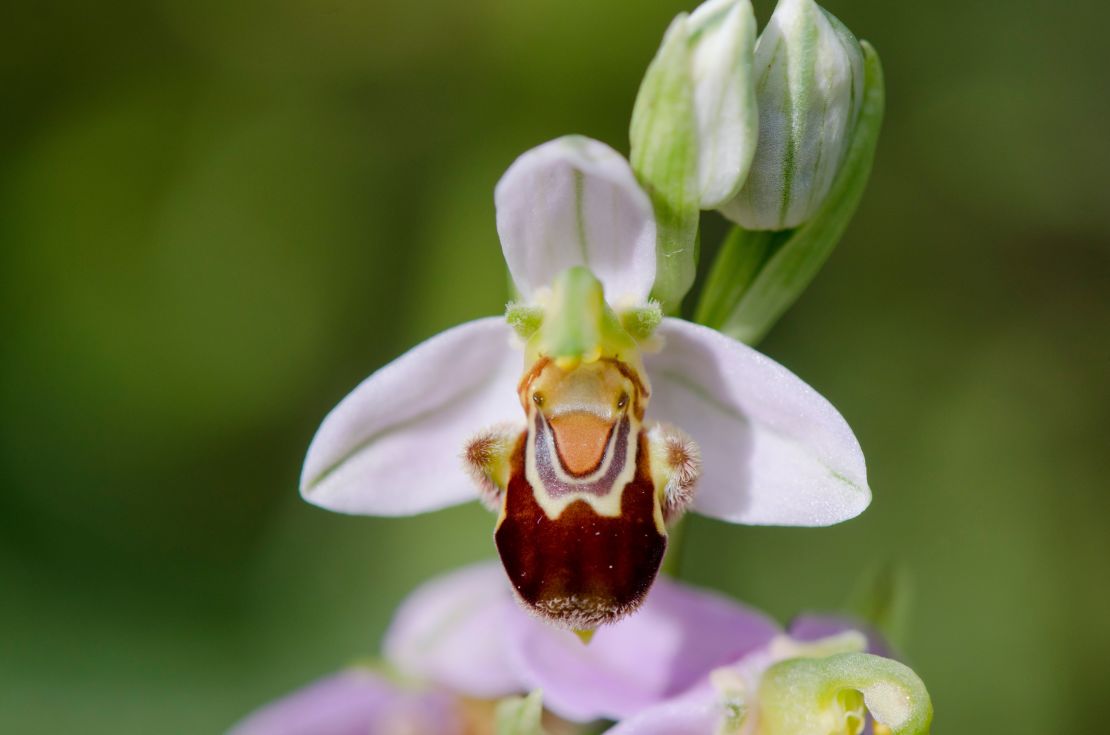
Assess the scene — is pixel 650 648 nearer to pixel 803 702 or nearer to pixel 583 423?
pixel 803 702

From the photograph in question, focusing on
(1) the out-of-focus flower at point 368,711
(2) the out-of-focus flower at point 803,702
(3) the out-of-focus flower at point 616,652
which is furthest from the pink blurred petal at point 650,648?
(1) the out-of-focus flower at point 368,711

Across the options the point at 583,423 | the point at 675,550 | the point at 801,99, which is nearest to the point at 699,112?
the point at 801,99

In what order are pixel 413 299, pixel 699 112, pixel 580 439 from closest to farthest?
pixel 699 112 < pixel 580 439 < pixel 413 299

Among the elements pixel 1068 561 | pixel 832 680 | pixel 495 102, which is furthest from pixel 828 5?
pixel 832 680

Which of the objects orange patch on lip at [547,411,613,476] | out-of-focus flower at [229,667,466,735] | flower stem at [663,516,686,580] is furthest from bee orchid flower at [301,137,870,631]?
out-of-focus flower at [229,667,466,735]

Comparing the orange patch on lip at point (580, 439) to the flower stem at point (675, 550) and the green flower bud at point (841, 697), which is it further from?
the green flower bud at point (841, 697)

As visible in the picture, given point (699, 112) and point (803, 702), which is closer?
point (699, 112)

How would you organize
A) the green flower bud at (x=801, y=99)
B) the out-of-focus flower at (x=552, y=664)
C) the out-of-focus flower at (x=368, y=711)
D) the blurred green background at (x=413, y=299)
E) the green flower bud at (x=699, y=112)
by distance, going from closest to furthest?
the green flower bud at (x=699, y=112) < the green flower bud at (x=801, y=99) < the out-of-focus flower at (x=552, y=664) < the out-of-focus flower at (x=368, y=711) < the blurred green background at (x=413, y=299)
